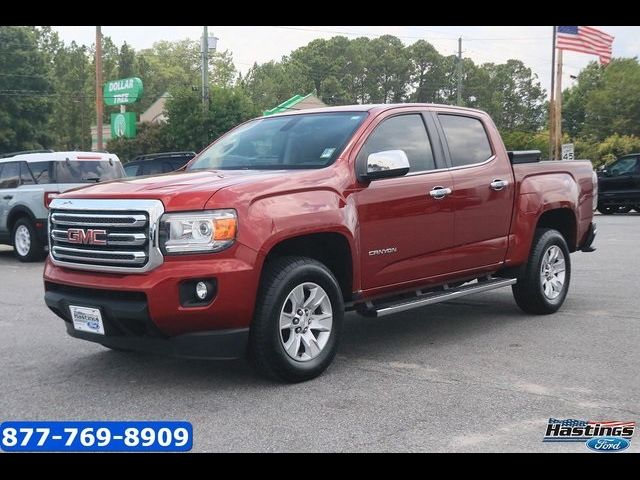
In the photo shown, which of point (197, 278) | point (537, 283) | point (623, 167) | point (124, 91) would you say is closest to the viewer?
point (197, 278)

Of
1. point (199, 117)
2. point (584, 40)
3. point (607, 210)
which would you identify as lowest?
point (607, 210)

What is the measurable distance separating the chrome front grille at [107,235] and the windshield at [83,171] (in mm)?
8056

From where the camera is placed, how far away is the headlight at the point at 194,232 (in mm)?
4676

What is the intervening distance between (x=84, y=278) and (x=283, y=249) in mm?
1327

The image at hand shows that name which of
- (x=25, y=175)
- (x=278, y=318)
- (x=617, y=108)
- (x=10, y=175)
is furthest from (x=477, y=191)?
(x=617, y=108)

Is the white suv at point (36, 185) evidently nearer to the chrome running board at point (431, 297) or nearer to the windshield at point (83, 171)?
→ the windshield at point (83, 171)

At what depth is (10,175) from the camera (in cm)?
1351

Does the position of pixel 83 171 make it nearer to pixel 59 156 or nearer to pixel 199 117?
pixel 59 156

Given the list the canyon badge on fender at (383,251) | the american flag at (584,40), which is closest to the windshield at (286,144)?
the canyon badge on fender at (383,251)

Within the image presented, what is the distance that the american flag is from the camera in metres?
26.6

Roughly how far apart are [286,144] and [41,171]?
8403 mm

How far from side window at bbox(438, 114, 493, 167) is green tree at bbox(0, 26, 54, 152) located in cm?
4881

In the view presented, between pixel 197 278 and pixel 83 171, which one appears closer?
pixel 197 278

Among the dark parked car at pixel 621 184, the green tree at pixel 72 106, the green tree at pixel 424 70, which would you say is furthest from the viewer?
the green tree at pixel 424 70
